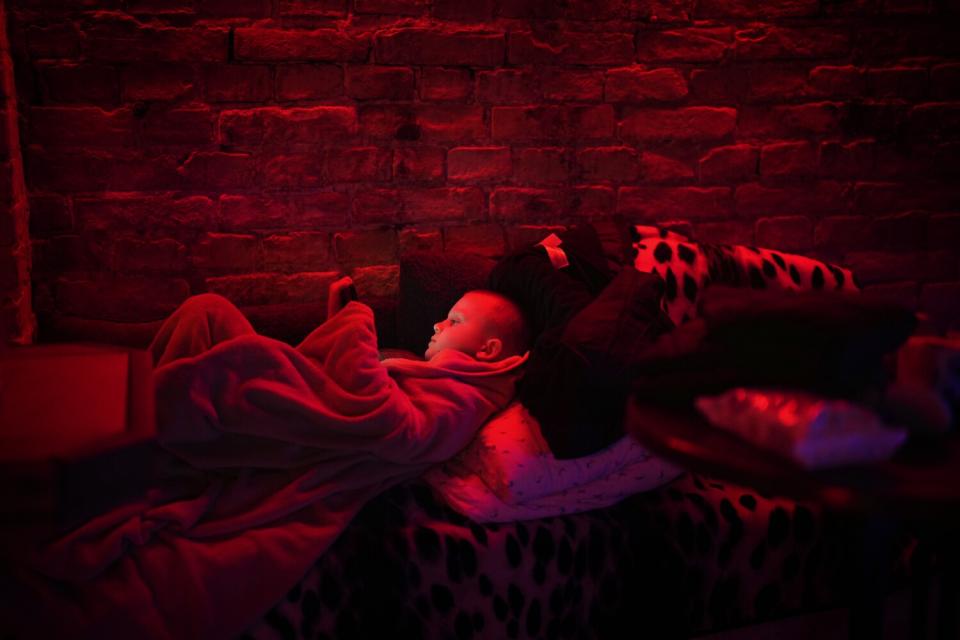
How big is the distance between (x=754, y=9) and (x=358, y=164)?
56.3 inches

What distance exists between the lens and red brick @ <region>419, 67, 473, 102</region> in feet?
8.32

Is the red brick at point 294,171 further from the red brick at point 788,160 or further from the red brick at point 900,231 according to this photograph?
the red brick at point 900,231

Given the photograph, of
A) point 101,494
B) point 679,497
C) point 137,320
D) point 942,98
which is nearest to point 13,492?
point 101,494

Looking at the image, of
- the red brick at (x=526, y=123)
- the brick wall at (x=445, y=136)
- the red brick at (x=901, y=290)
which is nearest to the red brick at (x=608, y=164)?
the brick wall at (x=445, y=136)

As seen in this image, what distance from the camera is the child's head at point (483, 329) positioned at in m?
2.06

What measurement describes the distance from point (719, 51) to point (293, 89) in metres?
1.42

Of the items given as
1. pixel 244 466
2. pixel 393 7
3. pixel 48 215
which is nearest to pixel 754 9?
pixel 393 7

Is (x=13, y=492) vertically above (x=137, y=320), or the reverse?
(x=13, y=492)

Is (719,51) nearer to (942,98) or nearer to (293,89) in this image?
(942,98)

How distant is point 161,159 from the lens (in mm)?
2438

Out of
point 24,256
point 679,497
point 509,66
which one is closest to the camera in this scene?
point 679,497

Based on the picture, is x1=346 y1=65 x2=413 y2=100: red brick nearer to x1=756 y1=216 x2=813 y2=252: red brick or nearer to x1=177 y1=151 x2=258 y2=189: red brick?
x1=177 y1=151 x2=258 y2=189: red brick

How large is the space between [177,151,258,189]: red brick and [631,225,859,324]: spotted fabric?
123 centimetres

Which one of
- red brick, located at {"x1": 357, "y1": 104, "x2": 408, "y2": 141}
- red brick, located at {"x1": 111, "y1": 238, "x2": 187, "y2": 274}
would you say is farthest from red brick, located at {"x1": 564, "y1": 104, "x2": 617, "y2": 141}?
red brick, located at {"x1": 111, "y1": 238, "x2": 187, "y2": 274}
